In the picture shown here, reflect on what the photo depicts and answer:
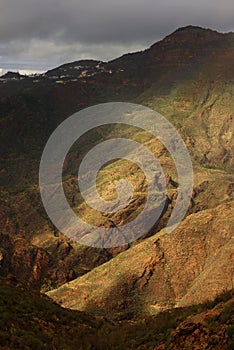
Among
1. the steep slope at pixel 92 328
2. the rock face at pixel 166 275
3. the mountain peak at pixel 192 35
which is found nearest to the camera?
the steep slope at pixel 92 328

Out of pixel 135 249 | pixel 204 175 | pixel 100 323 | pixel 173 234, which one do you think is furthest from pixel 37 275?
pixel 204 175

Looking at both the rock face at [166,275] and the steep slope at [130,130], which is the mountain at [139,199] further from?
the steep slope at [130,130]

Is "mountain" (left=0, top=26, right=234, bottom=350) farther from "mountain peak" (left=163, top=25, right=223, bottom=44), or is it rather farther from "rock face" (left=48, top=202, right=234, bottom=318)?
"mountain peak" (left=163, top=25, right=223, bottom=44)

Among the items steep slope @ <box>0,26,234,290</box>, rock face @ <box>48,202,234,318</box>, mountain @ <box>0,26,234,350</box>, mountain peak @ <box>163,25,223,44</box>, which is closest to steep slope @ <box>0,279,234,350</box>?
mountain @ <box>0,26,234,350</box>

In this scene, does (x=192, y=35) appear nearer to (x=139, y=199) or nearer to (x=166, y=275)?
(x=139, y=199)

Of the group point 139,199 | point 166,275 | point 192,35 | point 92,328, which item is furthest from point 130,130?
point 92,328

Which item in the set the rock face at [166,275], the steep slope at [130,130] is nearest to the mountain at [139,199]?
the rock face at [166,275]

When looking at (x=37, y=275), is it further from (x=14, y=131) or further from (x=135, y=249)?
(x=14, y=131)
